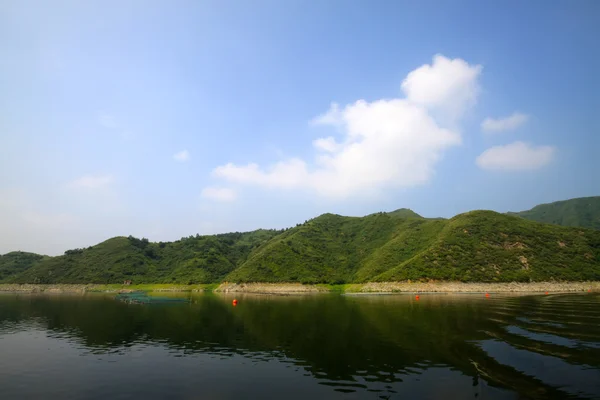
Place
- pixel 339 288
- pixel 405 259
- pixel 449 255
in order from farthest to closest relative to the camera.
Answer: pixel 339 288, pixel 405 259, pixel 449 255

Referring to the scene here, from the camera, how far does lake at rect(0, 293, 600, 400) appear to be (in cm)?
2177

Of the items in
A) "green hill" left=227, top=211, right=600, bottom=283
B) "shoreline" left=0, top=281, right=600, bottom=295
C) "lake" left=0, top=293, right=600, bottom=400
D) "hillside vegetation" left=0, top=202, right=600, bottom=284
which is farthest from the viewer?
"hillside vegetation" left=0, top=202, right=600, bottom=284

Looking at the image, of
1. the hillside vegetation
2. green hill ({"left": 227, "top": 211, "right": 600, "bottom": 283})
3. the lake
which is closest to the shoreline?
the hillside vegetation

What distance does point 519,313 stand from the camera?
53219 millimetres

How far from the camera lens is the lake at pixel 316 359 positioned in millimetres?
21766

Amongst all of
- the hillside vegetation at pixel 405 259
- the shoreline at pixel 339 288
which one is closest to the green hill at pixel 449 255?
the hillside vegetation at pixel 405 259

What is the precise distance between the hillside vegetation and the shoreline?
8.00 ft

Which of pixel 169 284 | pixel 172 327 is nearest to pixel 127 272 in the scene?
pixel 169 284

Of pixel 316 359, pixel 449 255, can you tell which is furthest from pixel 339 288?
pixel 316 359

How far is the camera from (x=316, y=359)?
2939 centimetres

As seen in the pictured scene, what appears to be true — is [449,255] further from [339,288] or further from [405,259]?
[339,288]

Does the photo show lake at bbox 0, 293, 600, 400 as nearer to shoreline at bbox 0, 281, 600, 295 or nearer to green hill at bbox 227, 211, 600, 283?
shoreline at bbox 0, 281, 600, 295

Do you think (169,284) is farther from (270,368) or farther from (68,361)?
(270,368)

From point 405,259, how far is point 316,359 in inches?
4611
